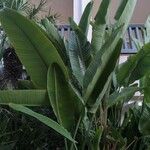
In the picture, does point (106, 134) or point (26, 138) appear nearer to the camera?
point (106, 134)

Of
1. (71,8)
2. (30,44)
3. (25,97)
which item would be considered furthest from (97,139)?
(71,8)

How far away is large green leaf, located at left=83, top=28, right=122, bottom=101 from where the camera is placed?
1.52m

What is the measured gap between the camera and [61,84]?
5.03 ft

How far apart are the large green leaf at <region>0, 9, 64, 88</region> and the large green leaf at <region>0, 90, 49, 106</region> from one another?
0.10 m

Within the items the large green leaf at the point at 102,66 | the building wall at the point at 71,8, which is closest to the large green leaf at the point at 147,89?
the large green leaf at the point at 102,66

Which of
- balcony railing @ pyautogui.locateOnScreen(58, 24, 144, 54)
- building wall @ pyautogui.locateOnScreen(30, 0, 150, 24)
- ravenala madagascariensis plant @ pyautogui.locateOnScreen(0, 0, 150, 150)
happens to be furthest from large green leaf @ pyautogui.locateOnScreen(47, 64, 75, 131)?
building wall @ pyautogui.locateOnScreen(30, 0, 150, 24)

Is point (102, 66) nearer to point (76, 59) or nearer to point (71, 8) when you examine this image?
point (76, 59)

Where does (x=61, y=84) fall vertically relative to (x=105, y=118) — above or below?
above

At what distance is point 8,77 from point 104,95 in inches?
26.1

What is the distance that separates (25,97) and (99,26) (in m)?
0.49

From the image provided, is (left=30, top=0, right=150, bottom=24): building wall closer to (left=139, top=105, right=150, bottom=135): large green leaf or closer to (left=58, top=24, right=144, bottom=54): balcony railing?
(left=58, top=24, right=144, bottom=54): balcony railing

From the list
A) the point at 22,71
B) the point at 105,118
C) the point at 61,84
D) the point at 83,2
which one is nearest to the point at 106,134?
the point at 105,118

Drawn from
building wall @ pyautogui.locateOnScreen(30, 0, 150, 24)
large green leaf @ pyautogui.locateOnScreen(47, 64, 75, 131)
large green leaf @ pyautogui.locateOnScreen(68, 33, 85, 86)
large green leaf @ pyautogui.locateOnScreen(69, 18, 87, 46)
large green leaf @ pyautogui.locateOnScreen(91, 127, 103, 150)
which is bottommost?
large green leaf @ pyautogui.locateOnScreen(91, 127, 103, 150)

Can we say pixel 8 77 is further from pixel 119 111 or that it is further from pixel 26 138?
pixel 119 111
